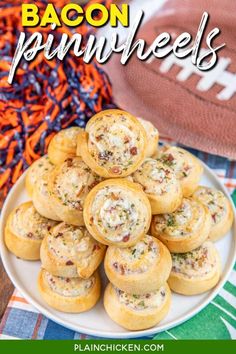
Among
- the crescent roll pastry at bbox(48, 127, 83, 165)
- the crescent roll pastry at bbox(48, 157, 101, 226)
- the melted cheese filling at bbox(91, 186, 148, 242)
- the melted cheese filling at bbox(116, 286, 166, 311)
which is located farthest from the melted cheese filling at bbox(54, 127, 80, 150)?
the melted cheese filling at bbox(116, 286, 166, 311)

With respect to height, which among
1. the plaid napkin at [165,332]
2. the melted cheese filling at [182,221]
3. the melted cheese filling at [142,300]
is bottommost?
the plaid napkin at [165,332]

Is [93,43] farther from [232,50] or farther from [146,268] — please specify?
[146,268]

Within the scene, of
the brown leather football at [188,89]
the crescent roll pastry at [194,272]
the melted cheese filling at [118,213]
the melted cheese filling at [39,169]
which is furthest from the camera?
the brown leather football at [188,89]

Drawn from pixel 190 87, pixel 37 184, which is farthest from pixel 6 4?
pixel 37 184

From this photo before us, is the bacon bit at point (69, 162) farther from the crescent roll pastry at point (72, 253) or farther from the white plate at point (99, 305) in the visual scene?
the white plate at point (99, 305)

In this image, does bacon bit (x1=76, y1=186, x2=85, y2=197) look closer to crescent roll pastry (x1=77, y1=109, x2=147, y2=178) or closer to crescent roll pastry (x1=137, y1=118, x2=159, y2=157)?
crescent roll pastry (x1=77, y1=109, x2=147, y2=178)

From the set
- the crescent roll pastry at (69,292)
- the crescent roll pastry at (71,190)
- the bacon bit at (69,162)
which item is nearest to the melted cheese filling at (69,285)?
the crescent roll pastry at (69,292)

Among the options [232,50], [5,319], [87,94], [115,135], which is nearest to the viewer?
[115,135]
